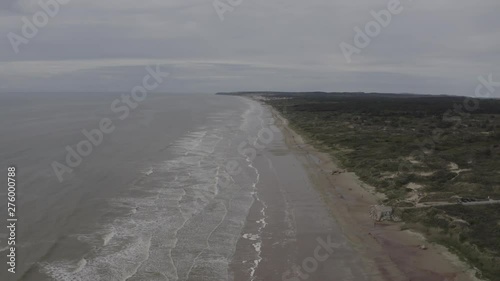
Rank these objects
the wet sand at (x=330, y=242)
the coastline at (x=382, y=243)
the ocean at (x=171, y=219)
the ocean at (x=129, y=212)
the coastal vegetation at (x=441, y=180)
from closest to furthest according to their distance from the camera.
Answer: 1. the coastline at (x=382, y=243)
2. the wet sand at (x=330, y=242)
3. the ocean at (x=171, y=219)
4. the ocean at (x=129, y=212)
5. the coastal vegetation at (x=441, y=180)

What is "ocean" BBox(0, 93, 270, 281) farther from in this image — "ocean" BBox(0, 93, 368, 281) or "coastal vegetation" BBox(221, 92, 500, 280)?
"coastal vegetation" BBox(221, 92, 500, 280)

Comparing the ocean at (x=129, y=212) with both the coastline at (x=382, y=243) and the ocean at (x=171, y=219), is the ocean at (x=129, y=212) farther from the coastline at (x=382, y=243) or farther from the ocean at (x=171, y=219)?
the coastline at (x=382, y=243)

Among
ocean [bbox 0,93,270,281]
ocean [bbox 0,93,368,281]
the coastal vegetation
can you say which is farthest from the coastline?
ocean [bbox 0,93,270,281]

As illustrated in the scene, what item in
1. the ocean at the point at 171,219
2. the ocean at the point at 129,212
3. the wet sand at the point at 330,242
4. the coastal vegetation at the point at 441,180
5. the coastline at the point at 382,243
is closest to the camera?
the coastline at the point at 382,243

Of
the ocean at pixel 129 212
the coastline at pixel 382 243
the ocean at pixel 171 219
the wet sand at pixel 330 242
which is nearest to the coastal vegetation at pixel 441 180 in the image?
the coastline at pixel 382 243

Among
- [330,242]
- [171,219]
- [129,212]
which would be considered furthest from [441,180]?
[129,212]

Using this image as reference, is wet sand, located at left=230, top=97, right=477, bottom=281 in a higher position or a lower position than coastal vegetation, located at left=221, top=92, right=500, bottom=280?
lower

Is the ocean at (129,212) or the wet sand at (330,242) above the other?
the wet sand at (330,242)

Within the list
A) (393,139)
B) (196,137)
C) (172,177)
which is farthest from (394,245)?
(196,137)

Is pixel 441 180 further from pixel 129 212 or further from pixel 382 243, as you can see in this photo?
pixel 129 212
